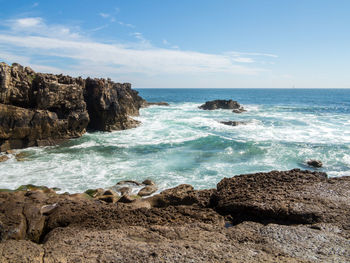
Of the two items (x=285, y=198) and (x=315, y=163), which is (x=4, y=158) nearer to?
(x=285, y=198)

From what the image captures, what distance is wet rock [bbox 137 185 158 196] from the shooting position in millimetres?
13523

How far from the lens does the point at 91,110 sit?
3288cm

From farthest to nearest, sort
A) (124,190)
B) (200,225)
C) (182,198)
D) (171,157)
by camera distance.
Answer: (171,157), (124,190), (182,198), (200,225)

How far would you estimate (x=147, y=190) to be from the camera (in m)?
13.9

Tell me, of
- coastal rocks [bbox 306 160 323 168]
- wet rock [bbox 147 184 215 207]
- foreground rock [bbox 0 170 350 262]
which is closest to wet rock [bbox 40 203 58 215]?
foreground rock [bbox 0 170 350 262]

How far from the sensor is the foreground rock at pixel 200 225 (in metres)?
6.03

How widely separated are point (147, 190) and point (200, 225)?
22.4 ft

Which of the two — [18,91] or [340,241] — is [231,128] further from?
[340,241]

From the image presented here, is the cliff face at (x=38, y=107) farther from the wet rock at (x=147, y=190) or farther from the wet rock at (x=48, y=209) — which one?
the wet rock at (x=48, y=209)

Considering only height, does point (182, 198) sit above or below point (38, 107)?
below

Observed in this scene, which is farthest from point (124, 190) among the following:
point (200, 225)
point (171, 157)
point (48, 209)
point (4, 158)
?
point (4, 158)

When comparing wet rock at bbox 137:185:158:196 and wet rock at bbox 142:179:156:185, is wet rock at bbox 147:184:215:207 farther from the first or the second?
wet rock at bbox 142:179:156:185

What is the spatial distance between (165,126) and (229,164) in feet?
61.4

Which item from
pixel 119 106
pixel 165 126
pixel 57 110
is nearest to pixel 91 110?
pixel 119 106
